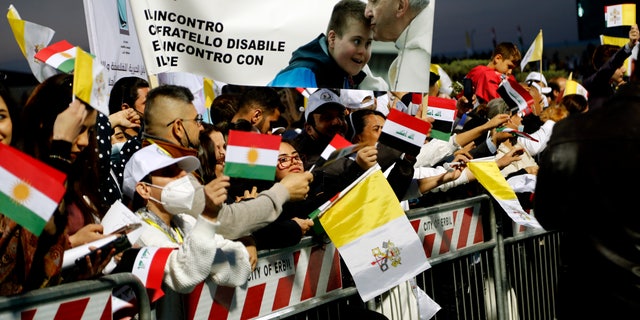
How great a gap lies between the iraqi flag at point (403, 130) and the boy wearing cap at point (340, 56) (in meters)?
0.25

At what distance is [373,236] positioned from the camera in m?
5.33

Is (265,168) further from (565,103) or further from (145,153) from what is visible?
(565,103)

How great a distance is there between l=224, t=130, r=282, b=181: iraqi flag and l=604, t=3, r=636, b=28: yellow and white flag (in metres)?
8.62

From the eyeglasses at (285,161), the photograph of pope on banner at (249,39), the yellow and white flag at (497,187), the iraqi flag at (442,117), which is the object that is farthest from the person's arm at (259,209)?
the yellow and white flag at (497,187)

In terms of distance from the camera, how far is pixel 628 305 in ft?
Result: 12.1

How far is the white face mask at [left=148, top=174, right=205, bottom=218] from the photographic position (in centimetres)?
417

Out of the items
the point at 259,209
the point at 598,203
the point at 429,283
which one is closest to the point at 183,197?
the point at 259,209

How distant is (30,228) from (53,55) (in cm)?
182

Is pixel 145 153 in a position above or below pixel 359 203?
above

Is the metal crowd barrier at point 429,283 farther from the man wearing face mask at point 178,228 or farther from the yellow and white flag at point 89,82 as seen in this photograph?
the yellow and white flag at point 89,82

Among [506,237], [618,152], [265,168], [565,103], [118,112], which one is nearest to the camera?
[618,152]

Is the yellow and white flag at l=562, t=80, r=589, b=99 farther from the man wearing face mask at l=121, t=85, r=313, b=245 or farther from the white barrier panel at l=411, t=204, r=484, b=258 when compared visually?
the man wearing face mask at l=121, t=85, r=313, b=245

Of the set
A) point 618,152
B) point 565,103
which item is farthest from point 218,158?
point 565,103

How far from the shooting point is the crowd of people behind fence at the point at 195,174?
382 cm
